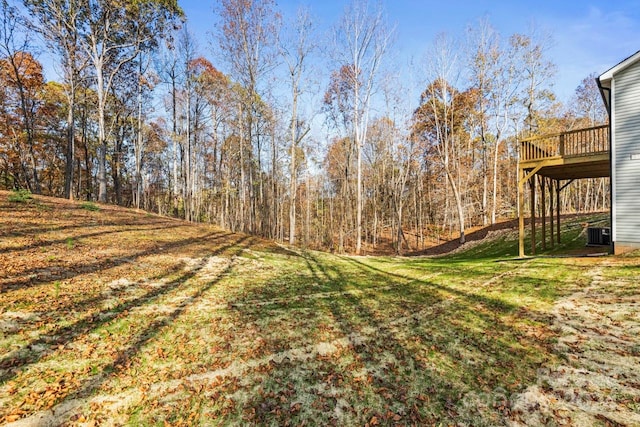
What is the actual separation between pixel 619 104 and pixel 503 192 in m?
25.7

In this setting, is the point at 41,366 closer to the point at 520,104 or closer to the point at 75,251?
the point at 75,251

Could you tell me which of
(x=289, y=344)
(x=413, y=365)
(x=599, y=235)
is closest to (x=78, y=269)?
(x=289, y=344)

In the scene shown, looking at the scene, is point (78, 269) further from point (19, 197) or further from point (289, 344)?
point (19, 197)

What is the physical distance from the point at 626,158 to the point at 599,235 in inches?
118

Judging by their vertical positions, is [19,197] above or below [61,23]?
below

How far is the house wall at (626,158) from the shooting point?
829 cm

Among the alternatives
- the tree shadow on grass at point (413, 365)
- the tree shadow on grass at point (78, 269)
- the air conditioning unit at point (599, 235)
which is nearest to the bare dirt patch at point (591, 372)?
the tree shadow on grass at point (413, 365)

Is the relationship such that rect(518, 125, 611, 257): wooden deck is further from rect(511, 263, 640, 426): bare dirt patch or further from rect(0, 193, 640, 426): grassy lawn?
rect(511, 263, 640, 426): bare dirt patch

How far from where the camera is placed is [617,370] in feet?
11.1

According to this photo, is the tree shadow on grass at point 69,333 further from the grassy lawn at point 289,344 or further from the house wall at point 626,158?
the house wall at point 626,158

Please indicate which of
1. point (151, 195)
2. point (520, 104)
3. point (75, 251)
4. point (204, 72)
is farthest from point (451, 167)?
point (151, 195)

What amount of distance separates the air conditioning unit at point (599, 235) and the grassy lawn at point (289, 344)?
11.4ft

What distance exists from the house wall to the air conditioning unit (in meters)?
1.52

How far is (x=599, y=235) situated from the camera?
32.8 feet
